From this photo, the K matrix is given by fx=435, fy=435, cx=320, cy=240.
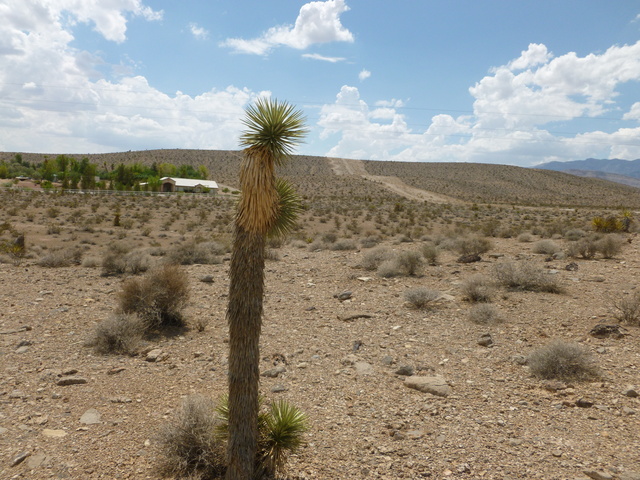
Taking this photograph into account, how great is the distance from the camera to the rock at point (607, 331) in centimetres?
843

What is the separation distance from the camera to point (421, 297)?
1088 cm

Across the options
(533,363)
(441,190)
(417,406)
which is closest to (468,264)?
(533,363)

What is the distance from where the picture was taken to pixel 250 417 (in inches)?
183

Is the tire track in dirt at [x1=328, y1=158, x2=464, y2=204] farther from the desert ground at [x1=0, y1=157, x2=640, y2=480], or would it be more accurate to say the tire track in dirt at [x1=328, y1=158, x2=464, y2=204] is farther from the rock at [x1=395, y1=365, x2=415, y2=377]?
the rock at [x1=395, y1=365, x2=415, y2=377]

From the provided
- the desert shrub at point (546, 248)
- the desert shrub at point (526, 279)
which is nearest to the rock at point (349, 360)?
the desert shrub at point (526, 279)

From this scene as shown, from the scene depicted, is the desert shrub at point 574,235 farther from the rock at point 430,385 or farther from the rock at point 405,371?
the rock at point 430,385

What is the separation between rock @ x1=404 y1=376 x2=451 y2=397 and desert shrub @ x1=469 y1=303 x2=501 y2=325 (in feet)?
9.93

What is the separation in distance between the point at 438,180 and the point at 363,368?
9906cm

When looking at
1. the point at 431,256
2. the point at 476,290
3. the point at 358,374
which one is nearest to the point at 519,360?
the point at 358,374

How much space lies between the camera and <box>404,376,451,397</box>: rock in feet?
22.3

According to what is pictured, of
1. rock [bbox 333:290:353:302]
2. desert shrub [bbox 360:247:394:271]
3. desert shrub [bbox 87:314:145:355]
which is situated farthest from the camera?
desert shrub [bbox 360:247:394:271]

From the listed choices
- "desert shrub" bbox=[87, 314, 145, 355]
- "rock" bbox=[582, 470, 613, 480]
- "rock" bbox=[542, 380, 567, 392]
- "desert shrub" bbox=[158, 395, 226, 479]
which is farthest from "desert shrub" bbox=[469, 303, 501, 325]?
"desert shrub" bbox=[87, 314, 145, 355]

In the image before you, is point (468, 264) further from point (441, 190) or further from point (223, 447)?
point (441, 190)

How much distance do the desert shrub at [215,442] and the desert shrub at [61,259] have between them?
1285 centimetres
